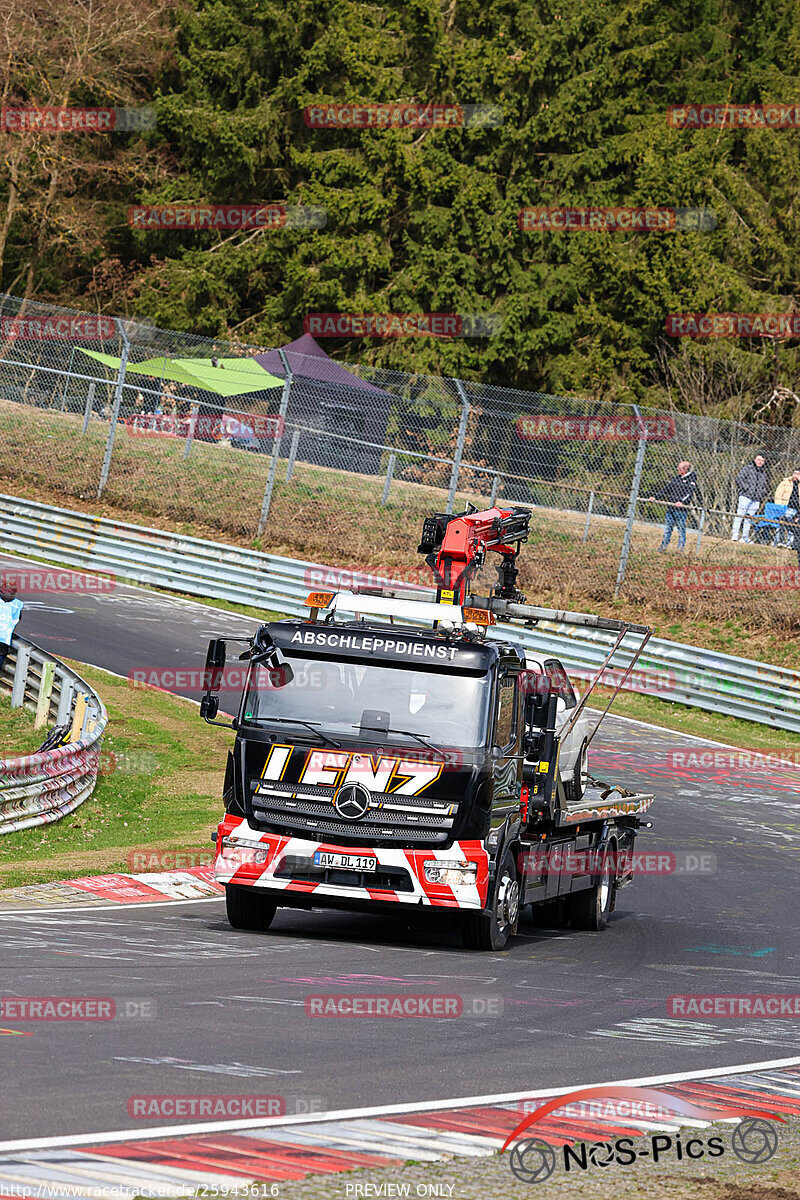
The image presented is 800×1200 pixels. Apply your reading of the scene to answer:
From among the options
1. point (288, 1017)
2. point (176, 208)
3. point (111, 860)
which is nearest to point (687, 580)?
point (111, 860)

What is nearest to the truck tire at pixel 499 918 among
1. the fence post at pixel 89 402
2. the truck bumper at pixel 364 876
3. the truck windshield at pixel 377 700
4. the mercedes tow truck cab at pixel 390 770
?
the mercedes tow truck cab at pixel 390 770

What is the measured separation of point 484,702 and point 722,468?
57.3ft

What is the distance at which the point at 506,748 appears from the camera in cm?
1179

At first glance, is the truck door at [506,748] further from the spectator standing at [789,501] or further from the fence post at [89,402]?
the fence post at [89,402]

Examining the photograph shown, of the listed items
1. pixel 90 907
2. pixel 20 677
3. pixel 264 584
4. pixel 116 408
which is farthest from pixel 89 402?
pixel 90 907

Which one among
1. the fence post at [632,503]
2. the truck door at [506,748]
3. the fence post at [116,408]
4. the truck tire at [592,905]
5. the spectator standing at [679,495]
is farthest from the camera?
the fence post at [116,408]

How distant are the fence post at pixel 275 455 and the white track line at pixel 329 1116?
22.5 m

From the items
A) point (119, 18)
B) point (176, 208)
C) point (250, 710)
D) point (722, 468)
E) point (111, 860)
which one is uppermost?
point (119, 18)

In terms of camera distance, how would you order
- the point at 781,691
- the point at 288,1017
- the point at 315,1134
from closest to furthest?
the point at 315,1134, the point at 288,1017, the point at 781,691

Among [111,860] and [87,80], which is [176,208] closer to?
[87,80]

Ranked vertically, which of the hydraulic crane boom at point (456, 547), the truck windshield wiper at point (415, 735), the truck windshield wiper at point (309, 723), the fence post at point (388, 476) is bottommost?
the truck windshield wiper at point (309, 723)

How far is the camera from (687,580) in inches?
1119

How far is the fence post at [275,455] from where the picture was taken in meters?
29.4

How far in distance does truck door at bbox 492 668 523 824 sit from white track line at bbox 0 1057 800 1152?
366cm
